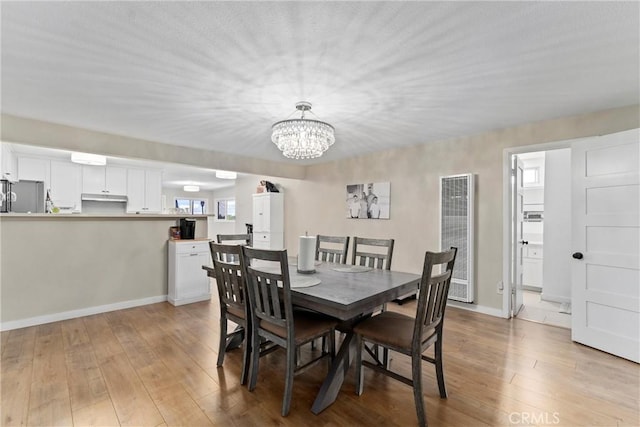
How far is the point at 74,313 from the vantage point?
3.37 meters

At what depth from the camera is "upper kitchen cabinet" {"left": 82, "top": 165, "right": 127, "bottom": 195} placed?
17.9 feet

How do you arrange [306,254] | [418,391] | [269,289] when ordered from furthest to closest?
[306,254] → [269,289] → [418,391]

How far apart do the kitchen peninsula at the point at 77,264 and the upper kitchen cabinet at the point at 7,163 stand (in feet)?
4.31

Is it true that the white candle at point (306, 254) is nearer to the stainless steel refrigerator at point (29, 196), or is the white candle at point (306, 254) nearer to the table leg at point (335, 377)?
the table leg at point (335, 377)

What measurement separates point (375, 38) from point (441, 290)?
1.58m

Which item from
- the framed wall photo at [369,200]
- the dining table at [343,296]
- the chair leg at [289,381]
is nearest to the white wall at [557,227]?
the framed wall photo at [369,200]

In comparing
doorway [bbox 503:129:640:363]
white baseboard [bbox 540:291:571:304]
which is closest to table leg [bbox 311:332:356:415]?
doorway [bbox 503:129:640:363]

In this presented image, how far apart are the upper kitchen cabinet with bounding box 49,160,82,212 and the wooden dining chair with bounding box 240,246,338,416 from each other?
522 centimetres

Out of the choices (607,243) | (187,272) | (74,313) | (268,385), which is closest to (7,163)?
(74,313)

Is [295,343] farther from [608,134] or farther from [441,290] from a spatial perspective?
[608,134]

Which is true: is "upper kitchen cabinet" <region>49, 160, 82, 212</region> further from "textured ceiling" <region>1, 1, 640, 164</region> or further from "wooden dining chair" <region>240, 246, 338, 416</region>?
"wooden dining chair" <region>240, 246, 338, 416</region>

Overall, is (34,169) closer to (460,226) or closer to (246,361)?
(246,361)

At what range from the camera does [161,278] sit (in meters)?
4.02

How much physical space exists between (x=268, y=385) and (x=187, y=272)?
238cm
